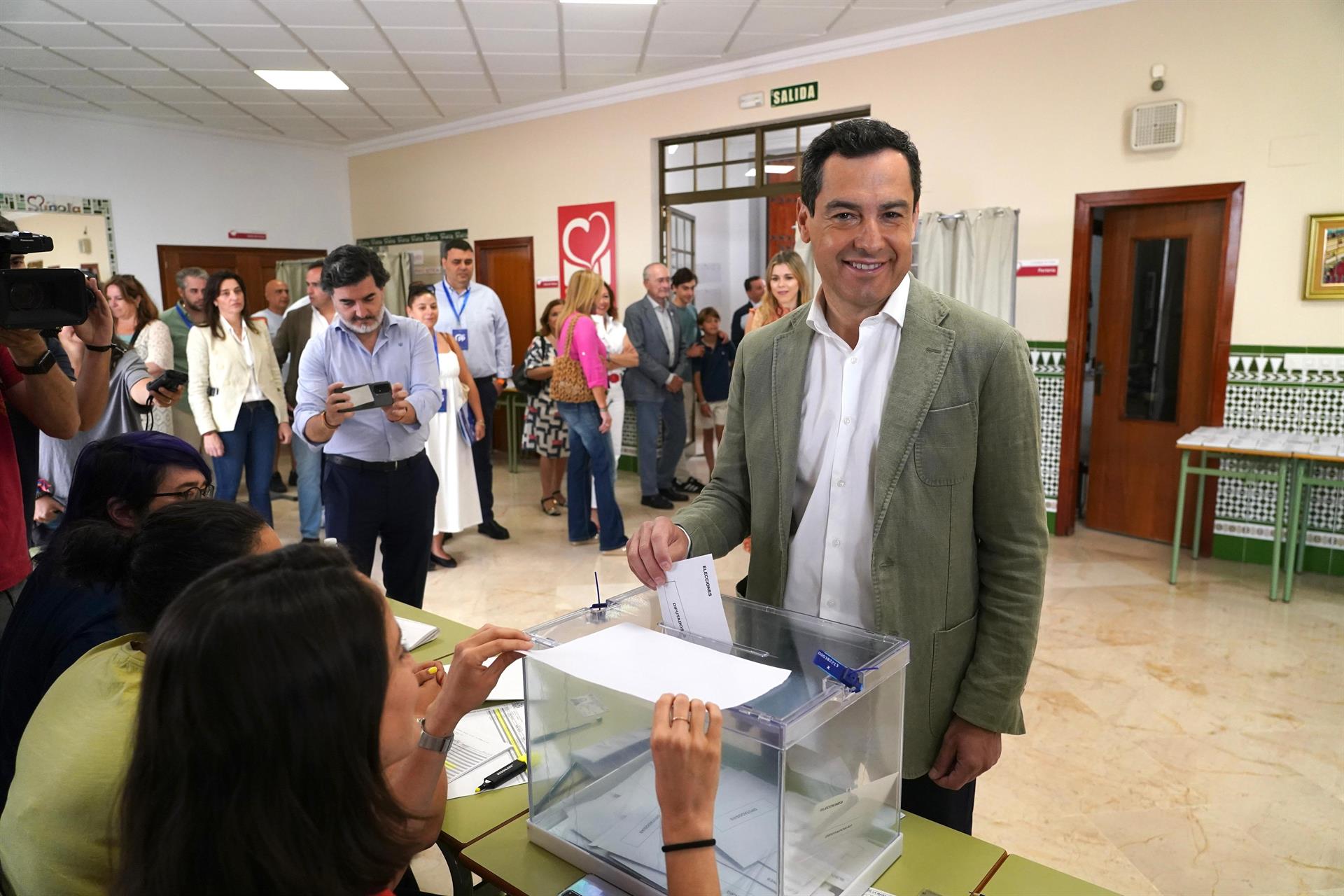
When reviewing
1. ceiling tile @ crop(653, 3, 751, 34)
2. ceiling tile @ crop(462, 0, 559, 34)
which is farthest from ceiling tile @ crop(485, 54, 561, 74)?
ceiling tile @ crop(653, 3, 751, 34)

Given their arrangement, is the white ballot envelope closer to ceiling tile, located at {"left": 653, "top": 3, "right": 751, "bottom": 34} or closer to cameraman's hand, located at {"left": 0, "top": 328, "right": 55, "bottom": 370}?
cameraman's hand, located at {"left": 0, "top": 328, "right": 55, "bottom": 370}

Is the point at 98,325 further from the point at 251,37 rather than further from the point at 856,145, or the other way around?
the point at 251,37

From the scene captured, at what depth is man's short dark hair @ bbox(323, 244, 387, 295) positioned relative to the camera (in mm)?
2771

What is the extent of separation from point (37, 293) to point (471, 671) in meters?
1.43

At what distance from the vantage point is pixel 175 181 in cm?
814

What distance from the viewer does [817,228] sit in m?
1.41

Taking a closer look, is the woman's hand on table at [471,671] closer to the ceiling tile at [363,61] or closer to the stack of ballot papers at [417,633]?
the stack of ballot papers at [417,633]

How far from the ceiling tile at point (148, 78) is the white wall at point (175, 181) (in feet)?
4.36

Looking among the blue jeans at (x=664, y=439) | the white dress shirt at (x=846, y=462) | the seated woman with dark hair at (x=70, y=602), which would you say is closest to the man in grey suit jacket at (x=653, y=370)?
the blue jeans at (x=664, y=439)

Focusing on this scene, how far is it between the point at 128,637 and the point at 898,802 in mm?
1168

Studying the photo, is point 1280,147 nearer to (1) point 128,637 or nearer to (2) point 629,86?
(2) point 629,86

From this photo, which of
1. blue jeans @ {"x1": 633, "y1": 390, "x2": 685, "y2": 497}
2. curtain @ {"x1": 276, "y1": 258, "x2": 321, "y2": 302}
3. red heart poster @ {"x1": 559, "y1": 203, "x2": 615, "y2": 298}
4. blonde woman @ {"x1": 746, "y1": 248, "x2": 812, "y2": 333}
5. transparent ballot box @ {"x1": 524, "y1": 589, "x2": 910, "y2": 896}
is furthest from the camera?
curtain @ {"x1": 276, "y1": 258, "x2": 321, "y2": 302}

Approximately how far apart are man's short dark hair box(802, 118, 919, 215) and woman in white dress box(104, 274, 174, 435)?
461 centimetres

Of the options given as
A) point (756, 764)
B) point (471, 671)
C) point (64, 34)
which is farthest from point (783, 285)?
point (64, 34)
